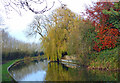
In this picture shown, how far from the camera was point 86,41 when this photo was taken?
1426 cm

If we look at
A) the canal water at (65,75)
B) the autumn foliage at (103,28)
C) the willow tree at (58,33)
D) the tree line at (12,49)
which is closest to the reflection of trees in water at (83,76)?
the canal water at (65,75)

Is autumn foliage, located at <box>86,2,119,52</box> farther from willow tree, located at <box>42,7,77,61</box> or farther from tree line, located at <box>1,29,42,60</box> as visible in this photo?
tree line, located at <box>1,29,42,60</box>

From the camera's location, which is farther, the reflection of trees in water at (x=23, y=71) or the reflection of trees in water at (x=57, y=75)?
the reflection of trees in water at (x=23, y=71)

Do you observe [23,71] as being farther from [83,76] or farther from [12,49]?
[12,49]

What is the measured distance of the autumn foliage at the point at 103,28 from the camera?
12.4 metres

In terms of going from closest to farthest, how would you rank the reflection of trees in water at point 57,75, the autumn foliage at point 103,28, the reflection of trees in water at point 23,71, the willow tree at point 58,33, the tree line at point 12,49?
the reflection of trees in water at point 57,75
the reflection of trees in water at point 23,71
the autumn foliage at point 103,28
the willow tree at point 58,33
the tree line at point 12,49

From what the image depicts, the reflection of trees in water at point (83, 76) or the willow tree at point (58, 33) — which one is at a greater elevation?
the willow tree at point (58, 33)

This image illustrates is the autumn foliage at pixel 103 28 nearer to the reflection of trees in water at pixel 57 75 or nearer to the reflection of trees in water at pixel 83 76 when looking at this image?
the reflection of trees in water at pixel 83 76

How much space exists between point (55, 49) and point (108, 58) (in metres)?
11.9

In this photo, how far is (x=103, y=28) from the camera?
43.0ft

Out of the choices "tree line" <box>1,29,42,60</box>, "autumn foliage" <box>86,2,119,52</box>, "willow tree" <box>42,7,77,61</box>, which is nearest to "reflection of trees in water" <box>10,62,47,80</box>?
"autumn foliage" <box>86,2,119,52</box>

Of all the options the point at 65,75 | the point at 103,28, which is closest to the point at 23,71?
the point at 65,75

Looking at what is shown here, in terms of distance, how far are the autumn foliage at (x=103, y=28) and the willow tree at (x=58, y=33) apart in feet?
28.2

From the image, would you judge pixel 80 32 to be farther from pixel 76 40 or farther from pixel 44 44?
pixel 44 44
